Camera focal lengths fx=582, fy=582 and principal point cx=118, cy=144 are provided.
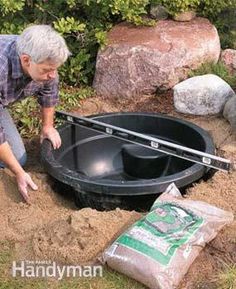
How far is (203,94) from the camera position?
13.1 feet

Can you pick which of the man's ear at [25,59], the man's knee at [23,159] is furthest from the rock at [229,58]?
the man's ear at [25,59]

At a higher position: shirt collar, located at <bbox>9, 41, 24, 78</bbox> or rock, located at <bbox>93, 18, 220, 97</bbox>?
shirt collar, located at <bbox>9, 41, 24, 78</bbox>

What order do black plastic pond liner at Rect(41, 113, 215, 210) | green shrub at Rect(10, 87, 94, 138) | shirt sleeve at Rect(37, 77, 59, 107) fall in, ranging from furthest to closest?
green shrub at Rect(10, 87, 94, 138) < shirt sleeve at Rect(37, 77, 59, 107) < black plastic pond liner at Rect(41, 113, 215, 210)

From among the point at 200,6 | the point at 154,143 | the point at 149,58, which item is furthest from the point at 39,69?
the point at 200,6

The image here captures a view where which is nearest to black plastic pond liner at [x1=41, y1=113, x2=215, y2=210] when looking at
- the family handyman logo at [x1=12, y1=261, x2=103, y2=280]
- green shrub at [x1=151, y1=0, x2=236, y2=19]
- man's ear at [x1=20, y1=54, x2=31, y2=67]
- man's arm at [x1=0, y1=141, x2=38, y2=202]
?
man's arm at [x1=0, y1=141, x2=38, y2=202]

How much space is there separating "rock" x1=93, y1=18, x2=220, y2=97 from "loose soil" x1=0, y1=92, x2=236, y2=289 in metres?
0.88

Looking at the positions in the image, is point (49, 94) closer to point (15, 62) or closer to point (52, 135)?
point (52, 135)

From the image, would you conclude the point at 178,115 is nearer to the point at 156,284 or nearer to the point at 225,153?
the point at 225,153

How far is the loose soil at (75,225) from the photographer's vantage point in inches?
106

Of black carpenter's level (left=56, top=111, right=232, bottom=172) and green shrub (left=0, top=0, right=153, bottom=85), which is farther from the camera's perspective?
green shrub (left=0, top=0, right=153, bottom=85)

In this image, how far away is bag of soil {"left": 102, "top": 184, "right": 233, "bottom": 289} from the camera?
2.49m

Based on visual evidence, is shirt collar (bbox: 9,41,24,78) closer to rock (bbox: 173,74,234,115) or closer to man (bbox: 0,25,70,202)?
man (bbox: 0,25,70,202)

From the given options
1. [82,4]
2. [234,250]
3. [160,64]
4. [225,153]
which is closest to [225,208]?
[234,250]

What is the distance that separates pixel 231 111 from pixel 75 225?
62.3 inches
